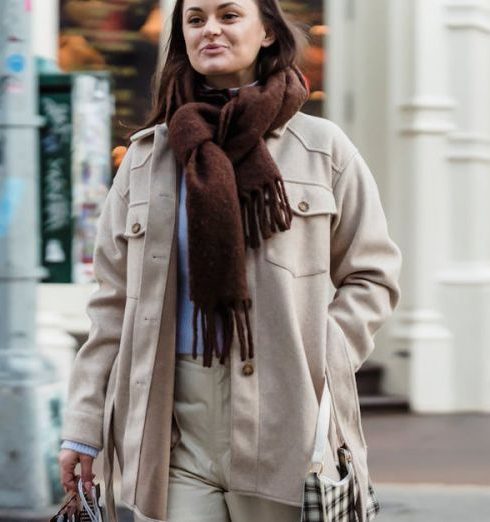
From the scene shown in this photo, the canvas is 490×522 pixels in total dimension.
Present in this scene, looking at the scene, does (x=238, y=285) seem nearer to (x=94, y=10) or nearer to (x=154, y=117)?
(x=154, y=117)

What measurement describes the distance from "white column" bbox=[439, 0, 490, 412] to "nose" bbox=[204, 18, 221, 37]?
19.9 ft

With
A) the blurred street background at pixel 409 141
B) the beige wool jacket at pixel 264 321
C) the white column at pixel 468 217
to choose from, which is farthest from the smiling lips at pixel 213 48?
the white column at pixel 468 217

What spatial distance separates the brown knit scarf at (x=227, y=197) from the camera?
2.92 m

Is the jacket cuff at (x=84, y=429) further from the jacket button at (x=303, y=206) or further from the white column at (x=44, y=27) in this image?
the white column at (x=44, y=27)

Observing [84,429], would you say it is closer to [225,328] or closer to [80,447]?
[80,447]

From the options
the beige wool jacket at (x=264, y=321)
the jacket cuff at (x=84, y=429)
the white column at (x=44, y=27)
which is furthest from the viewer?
the white column at (x=44, y=27)

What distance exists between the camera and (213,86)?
317 centimetres

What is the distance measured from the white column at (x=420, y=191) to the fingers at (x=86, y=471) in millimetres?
5826

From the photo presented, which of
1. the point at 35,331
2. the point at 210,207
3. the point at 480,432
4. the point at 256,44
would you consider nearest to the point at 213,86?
the point at 256,44

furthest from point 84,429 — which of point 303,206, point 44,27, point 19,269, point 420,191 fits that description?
point 420,191

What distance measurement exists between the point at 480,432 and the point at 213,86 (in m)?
5.53

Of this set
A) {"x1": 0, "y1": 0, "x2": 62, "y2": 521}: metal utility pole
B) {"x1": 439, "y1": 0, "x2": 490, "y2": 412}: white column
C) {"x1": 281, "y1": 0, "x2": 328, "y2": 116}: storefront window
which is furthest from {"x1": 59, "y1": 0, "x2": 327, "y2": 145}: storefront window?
{"x1": 0, "y1": 0, "x2": 62, "y2": 521}: metal utility pole

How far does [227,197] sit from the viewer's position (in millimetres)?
2920

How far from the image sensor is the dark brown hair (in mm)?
3172
